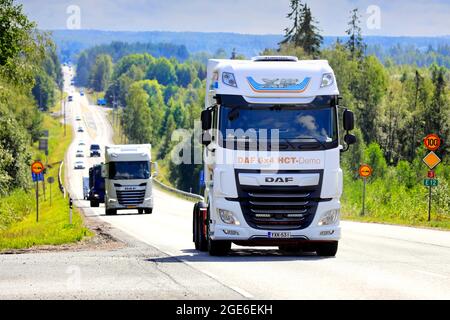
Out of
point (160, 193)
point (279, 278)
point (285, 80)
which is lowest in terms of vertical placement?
point (160, 193)

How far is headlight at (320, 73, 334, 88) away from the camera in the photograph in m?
20.6

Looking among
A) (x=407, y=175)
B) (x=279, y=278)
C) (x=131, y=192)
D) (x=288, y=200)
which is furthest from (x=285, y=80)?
(x=407, y=175)

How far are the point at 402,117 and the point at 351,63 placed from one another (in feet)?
32.6

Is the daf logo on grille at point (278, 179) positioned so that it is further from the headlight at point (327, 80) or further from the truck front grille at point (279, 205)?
the headlight at point (327, 80)

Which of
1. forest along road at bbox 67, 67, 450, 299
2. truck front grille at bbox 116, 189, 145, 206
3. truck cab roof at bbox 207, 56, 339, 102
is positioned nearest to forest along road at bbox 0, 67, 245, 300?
forest along road at bbox 67, 67, 450, 299

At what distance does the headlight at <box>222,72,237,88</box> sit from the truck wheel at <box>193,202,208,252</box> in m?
3.09

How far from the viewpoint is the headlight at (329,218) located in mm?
20469

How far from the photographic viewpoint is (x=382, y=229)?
118 ft

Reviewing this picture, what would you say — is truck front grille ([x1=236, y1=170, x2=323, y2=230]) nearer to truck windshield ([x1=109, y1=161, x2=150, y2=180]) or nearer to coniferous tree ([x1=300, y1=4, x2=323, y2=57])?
truck windshield ([x1=109, y1=161, x2=150, y2=180])

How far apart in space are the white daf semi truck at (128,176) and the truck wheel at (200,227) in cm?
2994

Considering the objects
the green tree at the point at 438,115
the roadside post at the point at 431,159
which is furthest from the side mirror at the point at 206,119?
the green tree at the point at 438,115

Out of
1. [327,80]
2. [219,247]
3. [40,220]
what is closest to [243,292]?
[219,247]
